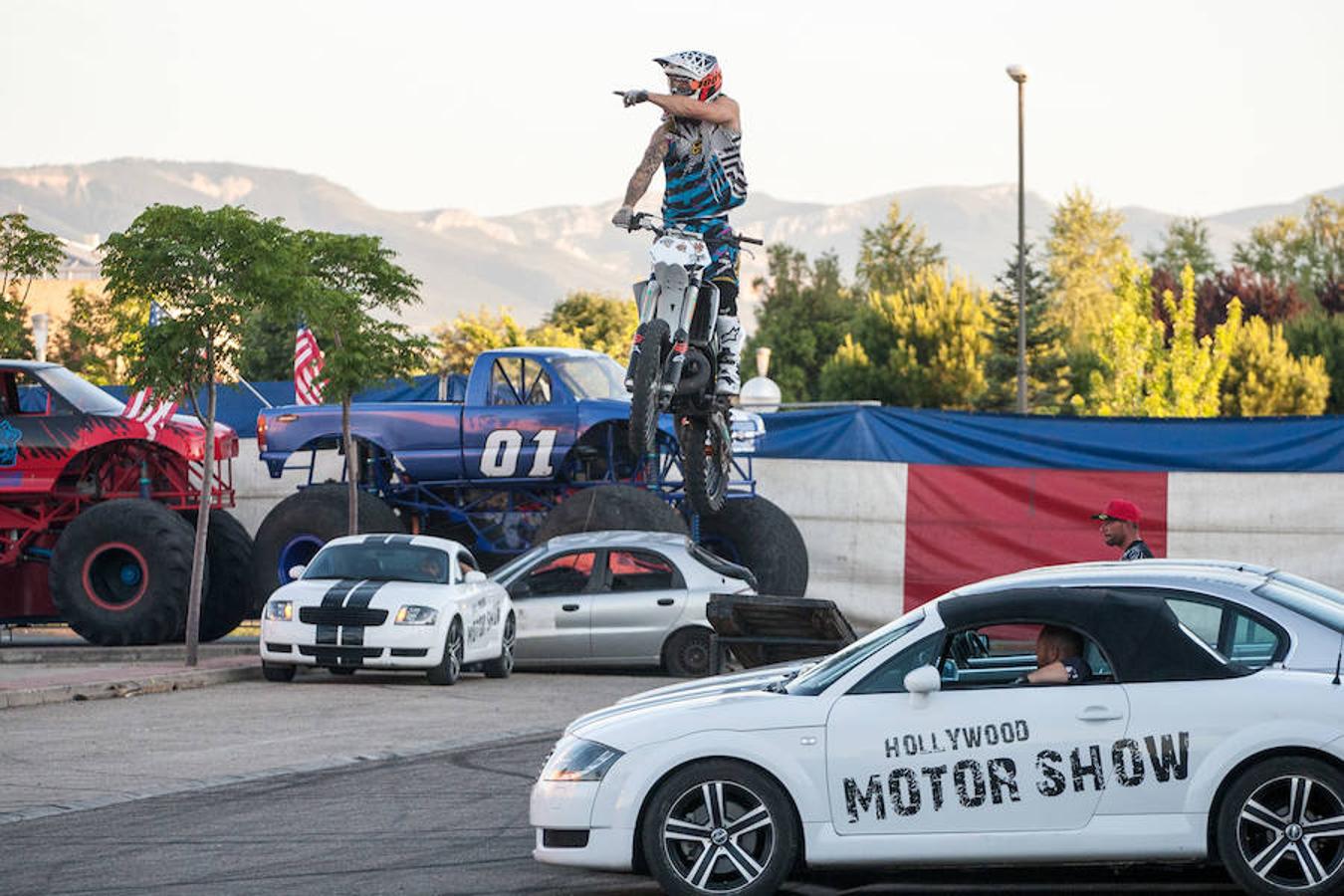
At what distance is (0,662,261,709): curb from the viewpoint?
63.0 feet

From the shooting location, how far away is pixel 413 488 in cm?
2734

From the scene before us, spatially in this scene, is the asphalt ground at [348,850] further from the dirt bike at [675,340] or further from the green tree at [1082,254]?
the green tree at [1082,254]

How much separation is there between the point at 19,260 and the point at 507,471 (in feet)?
20.9

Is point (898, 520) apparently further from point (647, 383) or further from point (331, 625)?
point (647, 383)

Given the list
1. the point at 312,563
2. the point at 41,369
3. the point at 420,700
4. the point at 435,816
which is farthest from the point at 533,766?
the point at 41,369

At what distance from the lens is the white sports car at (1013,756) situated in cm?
864

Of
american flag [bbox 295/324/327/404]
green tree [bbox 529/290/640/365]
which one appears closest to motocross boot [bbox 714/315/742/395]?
american flag [bbox 295/324/327/404]

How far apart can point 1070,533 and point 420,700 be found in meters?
11.0

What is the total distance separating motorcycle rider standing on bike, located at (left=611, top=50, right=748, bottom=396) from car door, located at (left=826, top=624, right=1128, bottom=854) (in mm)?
6579

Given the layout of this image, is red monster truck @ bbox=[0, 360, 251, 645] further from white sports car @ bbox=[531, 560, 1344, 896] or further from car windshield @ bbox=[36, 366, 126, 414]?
white sports car @ bbox=[531, 560, 1344, 896]

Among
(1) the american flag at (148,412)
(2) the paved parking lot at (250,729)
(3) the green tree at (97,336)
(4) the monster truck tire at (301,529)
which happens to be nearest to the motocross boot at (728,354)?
(2) the paved parking lot at (250,729)

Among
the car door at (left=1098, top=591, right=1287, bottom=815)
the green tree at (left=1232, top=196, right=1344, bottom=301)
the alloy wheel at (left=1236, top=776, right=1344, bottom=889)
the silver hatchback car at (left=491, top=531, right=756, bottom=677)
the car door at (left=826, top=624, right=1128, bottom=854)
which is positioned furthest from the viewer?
the green tree at (left=1232, top=196, right=1344, bottom=301)

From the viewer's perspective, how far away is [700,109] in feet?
48.5

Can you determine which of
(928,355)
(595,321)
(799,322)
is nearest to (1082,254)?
(595,321)
